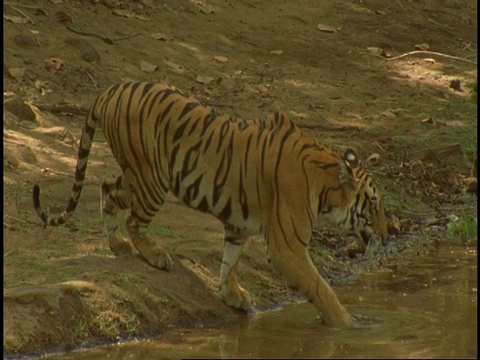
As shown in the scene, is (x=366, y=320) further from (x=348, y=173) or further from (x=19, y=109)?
(x=19, y=109)

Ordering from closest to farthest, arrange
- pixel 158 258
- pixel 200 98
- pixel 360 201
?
pixel 360 201, pixel 158 258, pixel 200 98

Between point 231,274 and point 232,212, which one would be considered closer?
point 232,212

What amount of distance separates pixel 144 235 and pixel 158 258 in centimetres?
18

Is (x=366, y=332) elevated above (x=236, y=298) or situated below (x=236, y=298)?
above

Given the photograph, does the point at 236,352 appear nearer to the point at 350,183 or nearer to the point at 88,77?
the point at 350,183

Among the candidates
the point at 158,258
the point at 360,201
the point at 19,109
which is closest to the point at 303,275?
the point at 360,201

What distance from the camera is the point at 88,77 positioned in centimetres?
1262

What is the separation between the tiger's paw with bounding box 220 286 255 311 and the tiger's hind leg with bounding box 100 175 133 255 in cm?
68

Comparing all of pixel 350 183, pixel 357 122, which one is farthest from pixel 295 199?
pixel 357 122

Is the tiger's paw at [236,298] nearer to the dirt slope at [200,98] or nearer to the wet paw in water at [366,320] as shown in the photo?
the dirt slope at [200,98]

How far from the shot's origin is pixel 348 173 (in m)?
7.98

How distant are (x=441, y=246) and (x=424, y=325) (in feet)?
7.57

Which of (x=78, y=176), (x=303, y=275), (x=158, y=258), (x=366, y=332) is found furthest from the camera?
(x=78, y=176)

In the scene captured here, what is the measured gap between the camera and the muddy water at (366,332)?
7.25 meters
